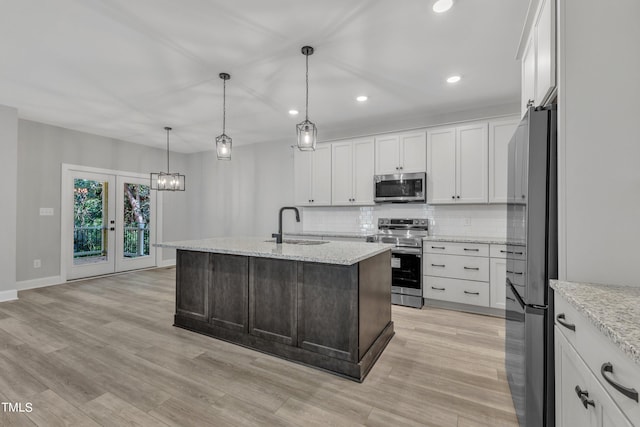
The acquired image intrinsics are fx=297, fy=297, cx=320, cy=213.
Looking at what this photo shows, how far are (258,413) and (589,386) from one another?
1.65 metres

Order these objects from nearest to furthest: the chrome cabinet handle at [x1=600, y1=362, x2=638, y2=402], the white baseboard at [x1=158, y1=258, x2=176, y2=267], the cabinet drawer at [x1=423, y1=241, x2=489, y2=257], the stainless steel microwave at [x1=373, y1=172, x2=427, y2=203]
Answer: the chrome cabinet handle at [x1=600, y1=362, x2=638, y2=402]
the cabinet drawer at [x1=423, y1=241, x2=489, y2=257]
the stainless steel microwave at [x1=373, y1=172, x2=427, y2=203]
the white baseboard at [x1=158, y1=258, x2=176, y2=267]

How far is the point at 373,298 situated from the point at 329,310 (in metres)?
0.44

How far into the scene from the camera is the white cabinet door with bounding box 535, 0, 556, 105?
1.42 meters

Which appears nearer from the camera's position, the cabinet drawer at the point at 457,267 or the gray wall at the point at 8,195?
the cabinet drawer at the point at 457,267

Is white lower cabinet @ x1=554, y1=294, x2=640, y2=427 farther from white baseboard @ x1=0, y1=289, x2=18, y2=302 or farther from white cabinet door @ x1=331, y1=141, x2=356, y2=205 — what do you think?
white baseboard @ x1=0, y1=289, x2=18, y2=302

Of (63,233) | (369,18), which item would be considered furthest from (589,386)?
(63,233)

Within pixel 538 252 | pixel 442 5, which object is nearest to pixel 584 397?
pixel 538 252

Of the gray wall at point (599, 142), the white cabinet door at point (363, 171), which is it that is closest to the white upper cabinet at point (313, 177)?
the white cabinet door at point (363, 171)

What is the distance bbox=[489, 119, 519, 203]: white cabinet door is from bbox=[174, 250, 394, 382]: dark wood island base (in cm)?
196

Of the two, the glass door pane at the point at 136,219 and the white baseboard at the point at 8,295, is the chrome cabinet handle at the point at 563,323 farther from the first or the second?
the glass door pane at the point at 136,219

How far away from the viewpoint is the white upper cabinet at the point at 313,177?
496 centimetres

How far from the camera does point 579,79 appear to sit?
4.23 feet

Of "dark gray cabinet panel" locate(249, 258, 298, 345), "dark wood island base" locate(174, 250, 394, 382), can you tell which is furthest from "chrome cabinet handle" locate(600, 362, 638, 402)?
"dark gray cabinet panel" locate(249, 258, 298, 345)

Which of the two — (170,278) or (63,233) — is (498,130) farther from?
(63,233)
